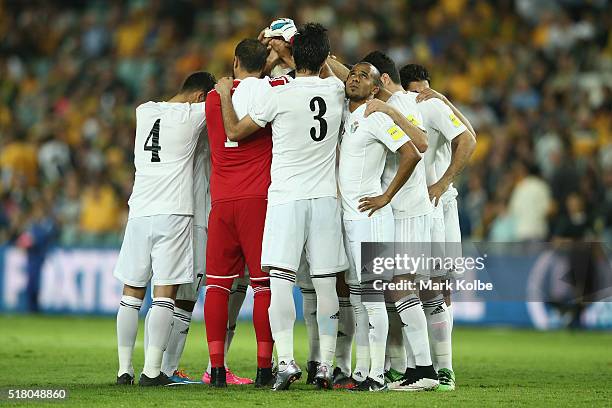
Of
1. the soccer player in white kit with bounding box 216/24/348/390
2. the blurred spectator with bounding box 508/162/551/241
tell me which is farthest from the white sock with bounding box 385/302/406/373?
the blurred spectator with bounding box 508/162/551/241

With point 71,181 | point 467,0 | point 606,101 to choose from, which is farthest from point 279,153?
point 467,0

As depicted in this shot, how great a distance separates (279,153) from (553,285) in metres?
8.21

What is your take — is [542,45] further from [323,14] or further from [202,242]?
[202,242]

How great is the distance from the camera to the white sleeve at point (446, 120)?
962cm

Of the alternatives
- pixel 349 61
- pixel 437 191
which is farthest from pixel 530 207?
pixel 437 191

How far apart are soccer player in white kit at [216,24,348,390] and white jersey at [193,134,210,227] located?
90cm

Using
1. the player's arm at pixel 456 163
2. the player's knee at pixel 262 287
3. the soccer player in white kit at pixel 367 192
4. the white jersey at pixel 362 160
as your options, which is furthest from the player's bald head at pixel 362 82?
the player's knee at pixel 262 287

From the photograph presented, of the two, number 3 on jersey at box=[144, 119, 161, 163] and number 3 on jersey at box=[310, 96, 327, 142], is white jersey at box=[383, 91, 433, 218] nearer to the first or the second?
number 3 on jersey at box=[310, 96, 327, 142]

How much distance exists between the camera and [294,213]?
29.3 ft

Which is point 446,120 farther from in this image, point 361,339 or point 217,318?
point 217,318

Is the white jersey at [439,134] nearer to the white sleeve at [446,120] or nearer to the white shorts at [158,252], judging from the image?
the white sleeve at [446,120]

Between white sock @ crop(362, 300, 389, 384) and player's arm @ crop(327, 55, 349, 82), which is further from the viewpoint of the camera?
player's arm @ crop(327, 55, 349, 82)

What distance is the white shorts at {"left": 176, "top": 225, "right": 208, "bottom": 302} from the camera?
→ 9.72m

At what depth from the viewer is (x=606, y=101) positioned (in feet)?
61.2
